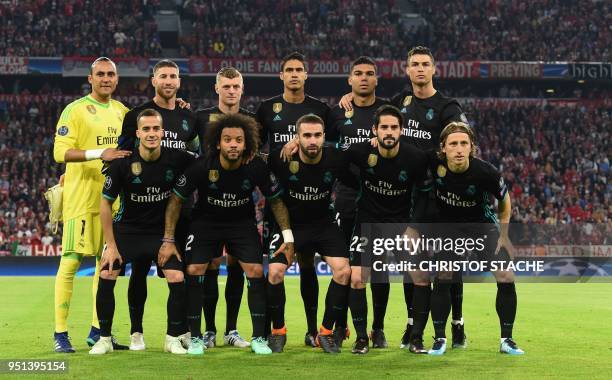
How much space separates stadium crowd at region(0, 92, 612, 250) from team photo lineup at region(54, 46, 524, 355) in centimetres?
1822

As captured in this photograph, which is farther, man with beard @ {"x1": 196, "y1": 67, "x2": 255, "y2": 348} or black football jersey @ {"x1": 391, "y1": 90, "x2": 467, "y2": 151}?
black football jersey @ {"x1": 391, "y1": 90, "x2": 467, "y2": 151}

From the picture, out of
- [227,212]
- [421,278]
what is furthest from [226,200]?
[421,278]

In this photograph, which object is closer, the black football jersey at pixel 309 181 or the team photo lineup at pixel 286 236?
the team photo lineup at pixel 286 236

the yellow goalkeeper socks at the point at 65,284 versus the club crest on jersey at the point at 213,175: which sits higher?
the club crest on jersey at the point at 213,175

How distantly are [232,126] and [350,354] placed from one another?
236cm

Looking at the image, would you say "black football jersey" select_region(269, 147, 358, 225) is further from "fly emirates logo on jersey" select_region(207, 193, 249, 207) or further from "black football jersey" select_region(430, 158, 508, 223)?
"black football jersey" select_region(430, 158, 508, 223)

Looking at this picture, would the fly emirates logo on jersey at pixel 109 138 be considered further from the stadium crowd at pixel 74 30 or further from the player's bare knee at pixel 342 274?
the stadium crowd at pixel 74 30

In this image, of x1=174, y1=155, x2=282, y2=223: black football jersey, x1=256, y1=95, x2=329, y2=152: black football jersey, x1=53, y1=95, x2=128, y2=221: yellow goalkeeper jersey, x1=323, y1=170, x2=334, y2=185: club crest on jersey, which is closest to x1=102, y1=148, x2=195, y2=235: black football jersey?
x1=174, y1=155, x2=282, y2=223: black football jersey

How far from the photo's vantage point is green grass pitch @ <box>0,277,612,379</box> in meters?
7.15

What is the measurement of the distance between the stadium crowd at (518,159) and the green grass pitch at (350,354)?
46.2 ft

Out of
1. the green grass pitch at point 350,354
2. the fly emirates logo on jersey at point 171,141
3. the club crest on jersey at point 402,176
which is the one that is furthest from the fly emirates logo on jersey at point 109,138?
the club crest on jersey at point 402,176

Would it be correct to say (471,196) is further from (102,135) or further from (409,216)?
(102,135)

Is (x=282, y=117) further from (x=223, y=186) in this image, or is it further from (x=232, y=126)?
(x=223, y=186)

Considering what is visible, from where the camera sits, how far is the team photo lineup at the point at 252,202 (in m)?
8.32
